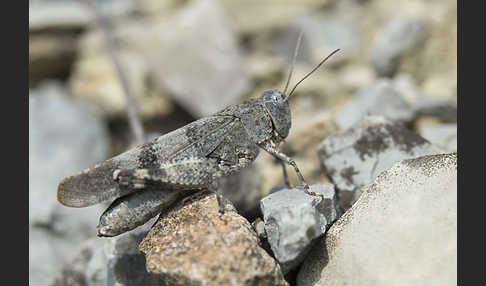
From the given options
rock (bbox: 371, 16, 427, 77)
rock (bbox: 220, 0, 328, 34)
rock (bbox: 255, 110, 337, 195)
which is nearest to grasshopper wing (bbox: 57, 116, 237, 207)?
rock (bbox: 255, 110, 337, 195)

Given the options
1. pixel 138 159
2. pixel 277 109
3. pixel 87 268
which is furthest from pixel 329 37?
pixel 87 268

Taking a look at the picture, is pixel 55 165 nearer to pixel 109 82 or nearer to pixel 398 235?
pixel 109 82

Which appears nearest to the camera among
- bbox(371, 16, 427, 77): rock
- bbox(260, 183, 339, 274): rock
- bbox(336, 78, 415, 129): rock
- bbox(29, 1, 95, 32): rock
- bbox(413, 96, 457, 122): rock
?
bbox(260, 183, 339, 274): rock

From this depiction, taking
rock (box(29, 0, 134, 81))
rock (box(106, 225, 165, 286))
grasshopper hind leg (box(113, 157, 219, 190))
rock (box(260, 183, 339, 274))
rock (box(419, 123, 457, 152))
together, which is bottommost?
rock (box(419, 123, 457, 152))

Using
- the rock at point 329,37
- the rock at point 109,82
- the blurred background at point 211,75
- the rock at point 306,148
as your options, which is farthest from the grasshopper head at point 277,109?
the rock at point 109,82

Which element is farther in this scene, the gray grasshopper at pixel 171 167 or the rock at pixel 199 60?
the rock at pixel 199 60

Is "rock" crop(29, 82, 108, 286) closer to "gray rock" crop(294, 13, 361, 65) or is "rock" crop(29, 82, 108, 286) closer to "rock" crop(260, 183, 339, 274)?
"rock" crop(260, 183, 339, 274)

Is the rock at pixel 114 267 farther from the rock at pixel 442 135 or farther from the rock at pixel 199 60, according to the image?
the rock at pixel 199 60
